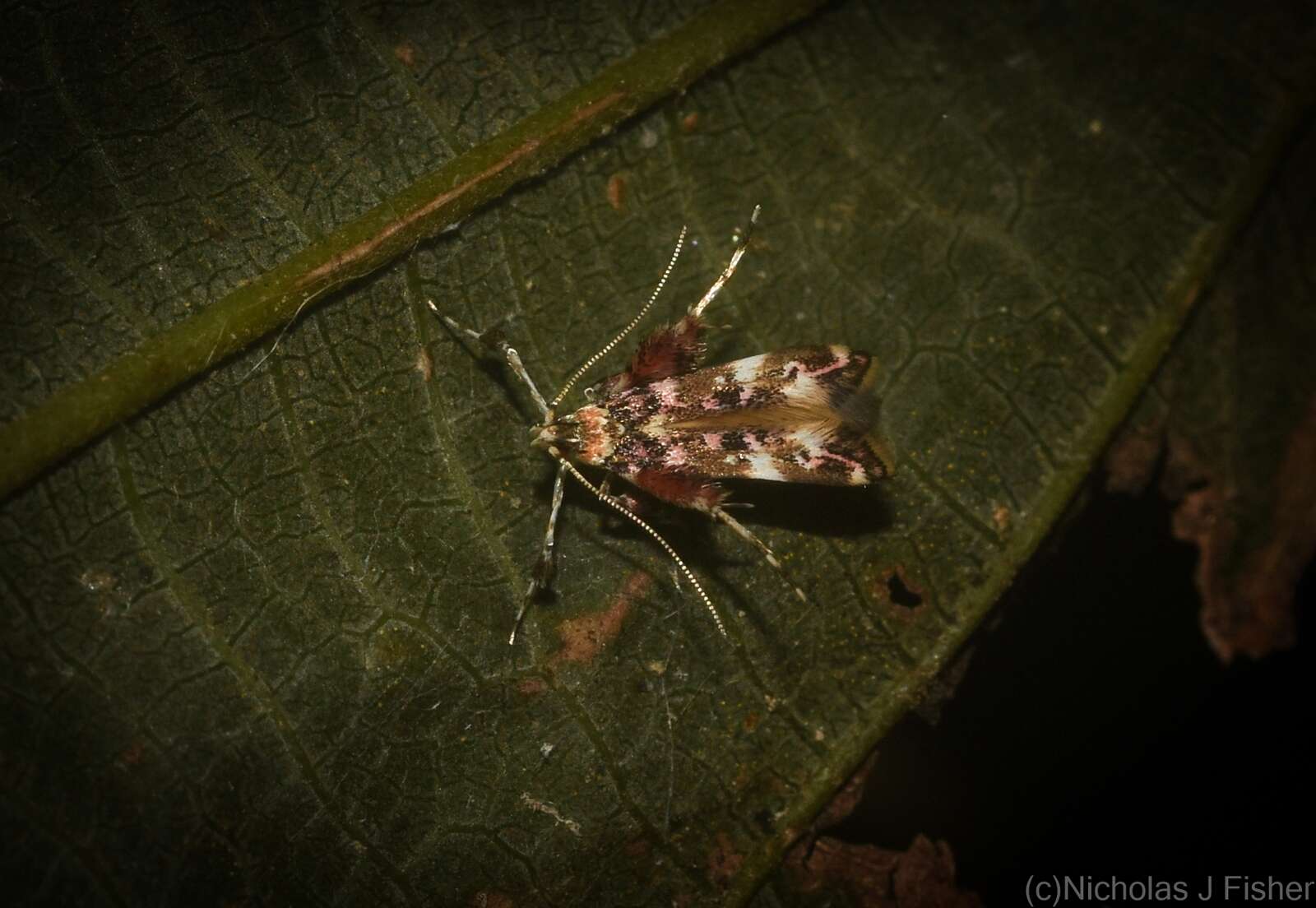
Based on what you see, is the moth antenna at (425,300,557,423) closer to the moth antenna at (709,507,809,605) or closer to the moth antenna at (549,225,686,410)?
the moth antenna at (549,225,686,410)

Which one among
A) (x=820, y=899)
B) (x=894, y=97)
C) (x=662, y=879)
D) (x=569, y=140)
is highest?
(x=569, y=140)

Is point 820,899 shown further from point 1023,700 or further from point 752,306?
point 752,306

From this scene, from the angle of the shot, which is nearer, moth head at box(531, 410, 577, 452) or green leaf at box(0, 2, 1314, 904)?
green leaf at box(0, 2, 1314, 904)

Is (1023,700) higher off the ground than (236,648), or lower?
lower

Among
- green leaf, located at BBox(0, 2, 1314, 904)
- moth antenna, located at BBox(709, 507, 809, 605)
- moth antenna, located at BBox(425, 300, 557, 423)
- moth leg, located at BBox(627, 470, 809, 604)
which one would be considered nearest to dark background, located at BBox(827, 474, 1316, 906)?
green leaf, located at BBox(0, 2, 1314, 904)

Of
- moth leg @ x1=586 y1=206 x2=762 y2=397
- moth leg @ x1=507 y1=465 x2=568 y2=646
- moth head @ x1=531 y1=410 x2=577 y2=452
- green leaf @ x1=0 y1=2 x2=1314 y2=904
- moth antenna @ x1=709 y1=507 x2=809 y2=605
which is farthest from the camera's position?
moth leg @ x1=586 y1=206 x2=762 y2=397

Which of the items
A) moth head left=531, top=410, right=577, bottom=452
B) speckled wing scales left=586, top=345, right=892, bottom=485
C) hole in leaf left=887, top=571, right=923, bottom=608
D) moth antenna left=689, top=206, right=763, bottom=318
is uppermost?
moth antenna left=689, top=206, right=763, bottom=318

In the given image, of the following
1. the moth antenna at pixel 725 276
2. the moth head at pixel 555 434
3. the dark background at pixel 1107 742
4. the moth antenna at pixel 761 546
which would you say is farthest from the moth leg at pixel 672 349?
the dark background at pixel 1107 742

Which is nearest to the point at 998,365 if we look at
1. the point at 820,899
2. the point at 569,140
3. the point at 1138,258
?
the point at 1138,258
